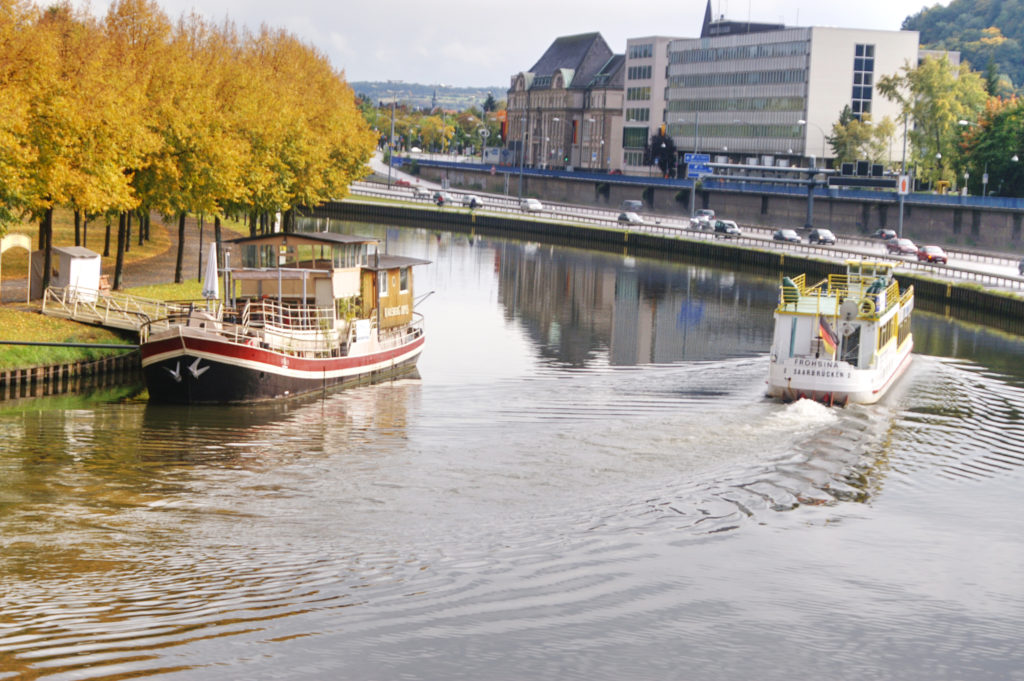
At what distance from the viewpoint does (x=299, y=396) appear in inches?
1921

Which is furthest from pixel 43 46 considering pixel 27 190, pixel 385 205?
pixel 385 205

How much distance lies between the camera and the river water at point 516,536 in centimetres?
2494

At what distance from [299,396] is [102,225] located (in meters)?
58.9

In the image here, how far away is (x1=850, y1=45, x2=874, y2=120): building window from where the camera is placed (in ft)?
648

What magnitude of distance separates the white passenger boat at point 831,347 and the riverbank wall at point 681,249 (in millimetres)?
30362

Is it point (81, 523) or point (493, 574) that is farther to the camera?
point (81, 523)

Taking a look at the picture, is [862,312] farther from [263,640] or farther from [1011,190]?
[1011,190]

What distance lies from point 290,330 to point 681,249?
283 ft

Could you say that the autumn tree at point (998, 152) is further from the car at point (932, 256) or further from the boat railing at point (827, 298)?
the boat railing at point (827, 298)

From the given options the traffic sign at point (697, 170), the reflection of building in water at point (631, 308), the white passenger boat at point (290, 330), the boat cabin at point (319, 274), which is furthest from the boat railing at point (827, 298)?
the traffic sign at point (697, 170)

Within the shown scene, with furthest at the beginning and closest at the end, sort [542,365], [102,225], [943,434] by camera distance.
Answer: [102,225]
[542,365]
[943,434]

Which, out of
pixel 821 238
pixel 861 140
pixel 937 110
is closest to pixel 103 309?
pixel 821 238

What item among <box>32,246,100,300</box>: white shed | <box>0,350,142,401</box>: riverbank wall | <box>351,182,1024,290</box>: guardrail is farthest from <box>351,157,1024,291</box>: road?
<box>0,350,142,401</box>: riverbank wall

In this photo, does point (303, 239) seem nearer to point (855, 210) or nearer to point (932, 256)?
point (932, 256)
